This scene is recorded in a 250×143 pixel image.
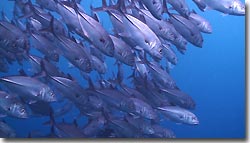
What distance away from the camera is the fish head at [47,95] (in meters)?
2.74

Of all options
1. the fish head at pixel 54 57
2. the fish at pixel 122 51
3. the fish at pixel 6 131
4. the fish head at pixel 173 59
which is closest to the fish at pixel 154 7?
the fish at pixel 122 51

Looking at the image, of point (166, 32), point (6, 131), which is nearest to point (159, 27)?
point (166, 32)

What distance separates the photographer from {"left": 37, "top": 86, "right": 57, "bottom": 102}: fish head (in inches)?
108

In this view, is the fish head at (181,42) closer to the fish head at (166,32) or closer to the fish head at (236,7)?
the fish head at (166,32)

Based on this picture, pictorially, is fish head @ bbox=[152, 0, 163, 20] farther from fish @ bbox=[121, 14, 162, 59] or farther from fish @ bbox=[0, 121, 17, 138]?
fish @ bbox=[0, 121, 17, 138]

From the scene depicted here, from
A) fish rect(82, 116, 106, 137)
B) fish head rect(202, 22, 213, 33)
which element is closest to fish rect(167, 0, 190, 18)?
fish head rect(202, 22, 213, 33)

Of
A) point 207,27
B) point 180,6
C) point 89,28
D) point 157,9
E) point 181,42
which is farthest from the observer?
point 207,27

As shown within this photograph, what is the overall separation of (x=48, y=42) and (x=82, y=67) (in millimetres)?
346

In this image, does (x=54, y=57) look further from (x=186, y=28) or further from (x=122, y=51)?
(x=186, y=28)

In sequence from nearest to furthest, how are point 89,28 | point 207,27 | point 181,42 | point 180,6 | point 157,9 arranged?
point 89,28 < point 157,9 < point 180,6 < point 181,42 < point 207,27

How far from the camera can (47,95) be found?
9.11 feet

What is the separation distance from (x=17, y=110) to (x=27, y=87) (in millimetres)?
203

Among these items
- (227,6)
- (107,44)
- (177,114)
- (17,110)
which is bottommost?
(17,110)

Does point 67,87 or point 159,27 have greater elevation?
point 159,27
